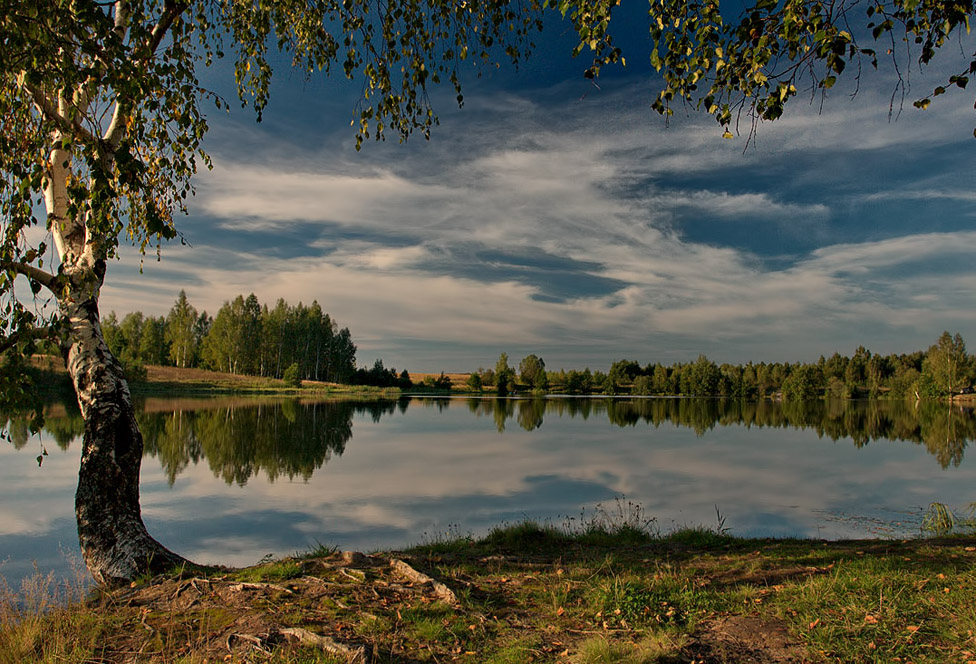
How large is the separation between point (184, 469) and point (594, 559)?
52.2 ft

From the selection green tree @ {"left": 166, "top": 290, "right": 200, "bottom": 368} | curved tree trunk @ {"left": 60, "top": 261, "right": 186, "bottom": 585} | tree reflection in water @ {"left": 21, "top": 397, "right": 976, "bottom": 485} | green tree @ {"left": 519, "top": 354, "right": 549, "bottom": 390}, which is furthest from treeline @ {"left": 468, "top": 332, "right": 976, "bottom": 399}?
curved tree trunk @ {"left": 60, "top": 261, "right": 186, "bottom": 585}

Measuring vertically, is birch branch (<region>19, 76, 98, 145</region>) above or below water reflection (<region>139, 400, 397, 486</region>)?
above

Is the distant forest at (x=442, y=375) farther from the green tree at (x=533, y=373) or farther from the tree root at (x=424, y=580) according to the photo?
the tree root at (x=424, y=580)

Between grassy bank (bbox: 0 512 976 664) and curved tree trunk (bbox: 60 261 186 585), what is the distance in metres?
0.52

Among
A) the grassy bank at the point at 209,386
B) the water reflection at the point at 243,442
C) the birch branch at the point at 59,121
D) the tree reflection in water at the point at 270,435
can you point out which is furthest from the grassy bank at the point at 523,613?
the grassy bank at the point at 209,386

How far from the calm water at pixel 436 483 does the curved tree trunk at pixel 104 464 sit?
2.22 ft

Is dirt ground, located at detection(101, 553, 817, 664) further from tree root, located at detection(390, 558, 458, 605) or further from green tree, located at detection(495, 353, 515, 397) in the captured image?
green tree, located at detection(495, 353, 515, 397)

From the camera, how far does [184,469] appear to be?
59.3ft


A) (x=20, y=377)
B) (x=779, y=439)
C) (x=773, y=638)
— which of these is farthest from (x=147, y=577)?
(x=779, y=439)

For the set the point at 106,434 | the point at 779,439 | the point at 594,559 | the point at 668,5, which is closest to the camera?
the point at 668,5

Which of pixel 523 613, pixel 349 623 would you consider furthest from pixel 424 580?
pixel 523 613

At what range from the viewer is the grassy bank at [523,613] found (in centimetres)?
440

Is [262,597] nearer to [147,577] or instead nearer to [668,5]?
→ [147,577]

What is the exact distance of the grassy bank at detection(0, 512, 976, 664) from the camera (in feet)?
14.4
